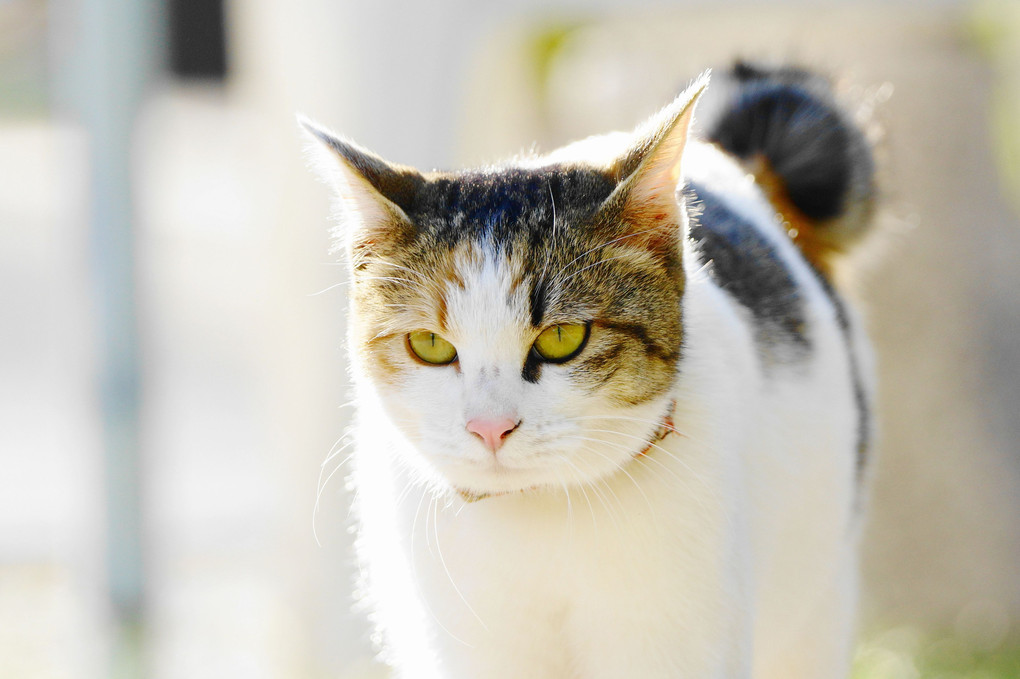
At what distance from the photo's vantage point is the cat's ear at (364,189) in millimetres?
1803

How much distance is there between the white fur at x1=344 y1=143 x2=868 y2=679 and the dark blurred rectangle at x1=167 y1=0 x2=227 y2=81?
5.18 m

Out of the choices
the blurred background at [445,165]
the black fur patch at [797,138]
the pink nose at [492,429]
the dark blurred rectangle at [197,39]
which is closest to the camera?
the pink nose at [492,429]

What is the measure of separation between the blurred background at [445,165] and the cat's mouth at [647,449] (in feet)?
6.00

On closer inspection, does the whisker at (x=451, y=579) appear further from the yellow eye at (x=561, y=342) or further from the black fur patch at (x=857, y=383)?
the black fur patch at (x=857, y=383)

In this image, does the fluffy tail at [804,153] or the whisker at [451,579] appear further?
the fluffy tail at [804,153]

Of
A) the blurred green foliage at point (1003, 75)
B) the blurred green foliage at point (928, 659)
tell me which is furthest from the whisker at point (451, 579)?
the blurred green foliage at point (1003, 75)

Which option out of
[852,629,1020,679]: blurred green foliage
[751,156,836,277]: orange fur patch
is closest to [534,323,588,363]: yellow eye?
[751,156,836,277]: orange fur patch

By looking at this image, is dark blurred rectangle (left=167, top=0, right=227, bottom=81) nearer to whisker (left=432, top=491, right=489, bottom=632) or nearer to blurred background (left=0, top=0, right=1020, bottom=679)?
blurred background (left=0, top=0, right=1020, bottom=679)

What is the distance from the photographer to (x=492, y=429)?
158cm

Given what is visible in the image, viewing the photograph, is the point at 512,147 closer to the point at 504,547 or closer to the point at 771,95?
the point at 771,95

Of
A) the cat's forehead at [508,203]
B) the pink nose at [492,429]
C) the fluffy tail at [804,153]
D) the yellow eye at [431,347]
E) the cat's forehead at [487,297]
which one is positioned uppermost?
the fluffy tail at [804,153]

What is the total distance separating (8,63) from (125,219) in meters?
3.63

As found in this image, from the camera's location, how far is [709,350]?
1870 mm

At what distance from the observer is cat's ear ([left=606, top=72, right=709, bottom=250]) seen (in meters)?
1.69
